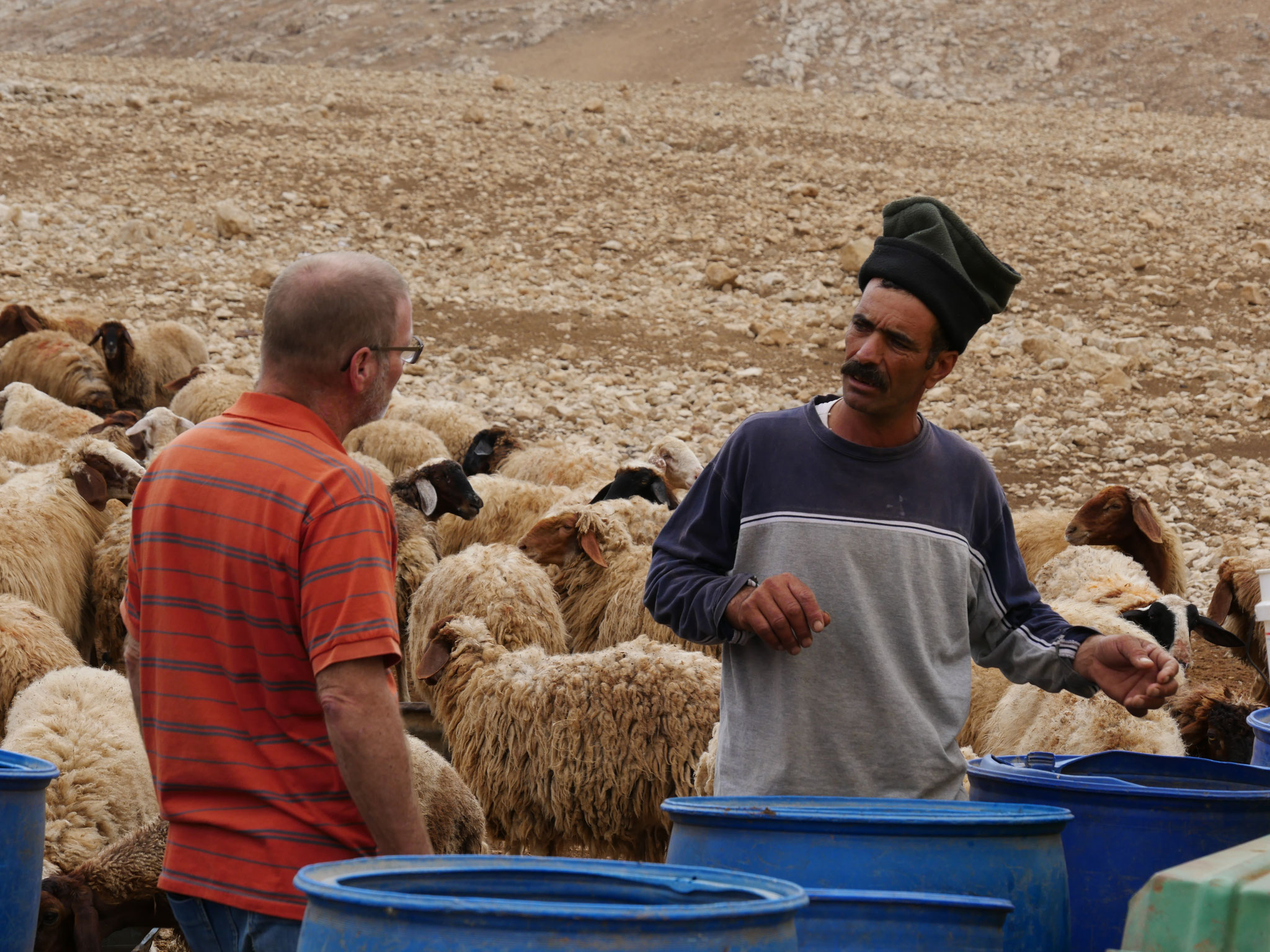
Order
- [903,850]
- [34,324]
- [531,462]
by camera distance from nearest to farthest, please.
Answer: [903,850]
[531,462]
[34,324]

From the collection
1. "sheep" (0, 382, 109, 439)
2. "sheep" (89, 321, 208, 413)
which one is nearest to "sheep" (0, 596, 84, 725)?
"sheep" (0, 382, 109, 439)

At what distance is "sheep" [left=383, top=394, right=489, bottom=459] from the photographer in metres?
11.3

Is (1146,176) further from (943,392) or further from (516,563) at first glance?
(516,563)

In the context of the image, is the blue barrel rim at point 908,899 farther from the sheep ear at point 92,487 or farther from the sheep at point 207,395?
the sheep at point 207,395

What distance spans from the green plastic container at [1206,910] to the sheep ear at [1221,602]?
19.4 ft

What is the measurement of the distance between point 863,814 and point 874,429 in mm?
876

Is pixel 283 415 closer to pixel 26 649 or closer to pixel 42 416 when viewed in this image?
pixel 26 649

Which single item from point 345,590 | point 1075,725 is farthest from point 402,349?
point 1075,725

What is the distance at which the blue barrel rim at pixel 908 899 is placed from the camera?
5.89ft

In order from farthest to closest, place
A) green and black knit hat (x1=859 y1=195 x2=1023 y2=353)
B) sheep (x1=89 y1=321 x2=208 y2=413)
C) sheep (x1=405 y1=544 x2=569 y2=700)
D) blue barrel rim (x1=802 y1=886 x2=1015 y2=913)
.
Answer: sheep (x1=89 y1=321 x2=208 y2=413)
sheep (x1=405 y1=544 x2=569 y2=700)
green and black knit hat (x1=859 y1=195 x2=1023 y2=353)
blue barrel rim (x1=802 y1=886 x2=1015 y2=913)

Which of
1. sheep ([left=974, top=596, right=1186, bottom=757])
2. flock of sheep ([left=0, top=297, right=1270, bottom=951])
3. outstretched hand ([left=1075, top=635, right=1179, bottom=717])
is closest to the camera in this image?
outstretched hand ([left=1075, top=635, right=1179, bottom=717])

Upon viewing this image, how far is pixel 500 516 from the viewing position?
27.7 feet

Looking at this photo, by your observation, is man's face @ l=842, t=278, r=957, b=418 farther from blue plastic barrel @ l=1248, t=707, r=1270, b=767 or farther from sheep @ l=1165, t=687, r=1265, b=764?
sheep @ l=1165, t=687, r=1265, b=764

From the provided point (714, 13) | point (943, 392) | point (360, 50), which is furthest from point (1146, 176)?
point (360, 50)
